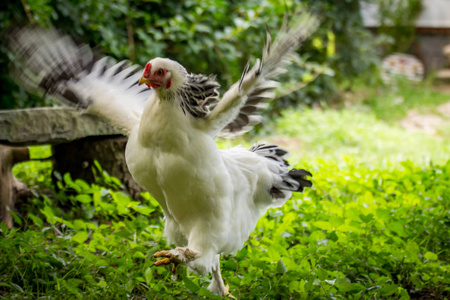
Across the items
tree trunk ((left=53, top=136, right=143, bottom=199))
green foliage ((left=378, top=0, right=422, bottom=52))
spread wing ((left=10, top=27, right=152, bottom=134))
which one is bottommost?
green foliage ((left=378, top=0, right=422, bottom=52))

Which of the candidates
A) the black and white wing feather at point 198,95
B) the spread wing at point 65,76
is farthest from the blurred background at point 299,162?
the black and white wing feather at point 198,95

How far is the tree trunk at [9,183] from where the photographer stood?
3.81 m

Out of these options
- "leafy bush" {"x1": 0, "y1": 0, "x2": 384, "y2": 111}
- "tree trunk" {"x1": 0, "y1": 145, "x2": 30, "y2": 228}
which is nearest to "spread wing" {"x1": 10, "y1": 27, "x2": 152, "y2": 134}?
"tree trunk" {"x1": 0, "y1": 145, "x2": 30, "y2": 228}

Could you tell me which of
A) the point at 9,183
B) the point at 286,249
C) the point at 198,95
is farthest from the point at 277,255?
the point at 9,183

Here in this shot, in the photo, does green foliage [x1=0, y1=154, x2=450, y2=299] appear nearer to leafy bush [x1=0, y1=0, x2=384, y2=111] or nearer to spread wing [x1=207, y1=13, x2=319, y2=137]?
spread wing [x1=207, y1=13, x2=319, y2=137]

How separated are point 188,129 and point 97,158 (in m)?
2.00

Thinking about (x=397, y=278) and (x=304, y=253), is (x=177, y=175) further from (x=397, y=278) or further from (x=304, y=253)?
(x=397, y=278)

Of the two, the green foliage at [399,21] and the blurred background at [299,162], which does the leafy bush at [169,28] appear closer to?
the blurred background at [299,162]

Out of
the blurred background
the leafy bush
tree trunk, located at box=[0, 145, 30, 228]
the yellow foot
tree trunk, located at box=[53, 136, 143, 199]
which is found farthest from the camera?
the leafy bush

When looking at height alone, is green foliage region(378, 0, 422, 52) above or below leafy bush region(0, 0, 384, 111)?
below

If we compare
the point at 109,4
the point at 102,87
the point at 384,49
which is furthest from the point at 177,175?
the point at 384,49

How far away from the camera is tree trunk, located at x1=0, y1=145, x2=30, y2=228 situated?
381cm

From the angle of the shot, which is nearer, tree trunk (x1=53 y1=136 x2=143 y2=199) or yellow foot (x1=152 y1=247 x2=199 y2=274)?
yellow foot (x1=152 y1=247 x2=199 y2=274)

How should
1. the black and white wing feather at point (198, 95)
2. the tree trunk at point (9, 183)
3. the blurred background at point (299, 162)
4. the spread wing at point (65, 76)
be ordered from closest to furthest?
the black and white wing feather at point (198, 95)
the blurred background at point (299, 162)
the spread wing at point (65, 76)
the tree trunk at point (9, 183)
